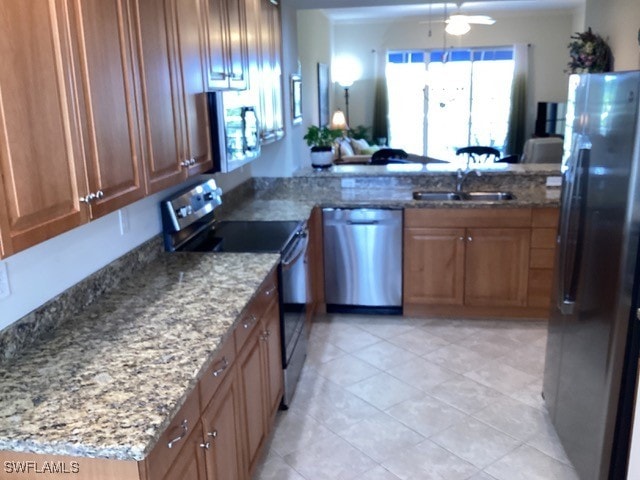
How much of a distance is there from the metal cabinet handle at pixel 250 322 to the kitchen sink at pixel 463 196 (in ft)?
7.22

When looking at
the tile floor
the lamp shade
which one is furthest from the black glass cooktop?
the lamp shade

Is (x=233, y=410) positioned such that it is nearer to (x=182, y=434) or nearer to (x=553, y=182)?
(x=182, y=434)

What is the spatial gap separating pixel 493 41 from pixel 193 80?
840 centimetres

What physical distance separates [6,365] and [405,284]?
112 inches

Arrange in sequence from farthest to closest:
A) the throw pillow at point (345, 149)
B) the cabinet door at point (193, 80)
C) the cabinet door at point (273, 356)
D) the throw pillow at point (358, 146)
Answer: the throw pillow at point (358, 146) < the throw pillow at point (345, 149) < the cabinet door at point (273, 356) < the cabinet door at point (193, 80)

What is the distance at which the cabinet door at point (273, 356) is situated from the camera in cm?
246

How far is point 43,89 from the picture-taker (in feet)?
4.33

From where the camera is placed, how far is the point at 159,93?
2.00m

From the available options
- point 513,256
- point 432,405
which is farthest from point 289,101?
point 432,405

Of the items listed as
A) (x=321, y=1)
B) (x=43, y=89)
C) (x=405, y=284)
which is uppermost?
(x=321, y=1)

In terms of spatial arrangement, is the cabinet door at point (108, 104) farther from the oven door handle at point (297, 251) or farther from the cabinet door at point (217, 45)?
the oven door handle at point (297, 251)

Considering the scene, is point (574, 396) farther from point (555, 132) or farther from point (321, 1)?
point (555, 132)

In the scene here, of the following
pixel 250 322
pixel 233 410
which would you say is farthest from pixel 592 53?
pixel 233 410

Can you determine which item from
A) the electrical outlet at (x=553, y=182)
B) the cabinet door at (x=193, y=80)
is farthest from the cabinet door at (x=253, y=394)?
the electrical outlet at (x=553, y=182)
